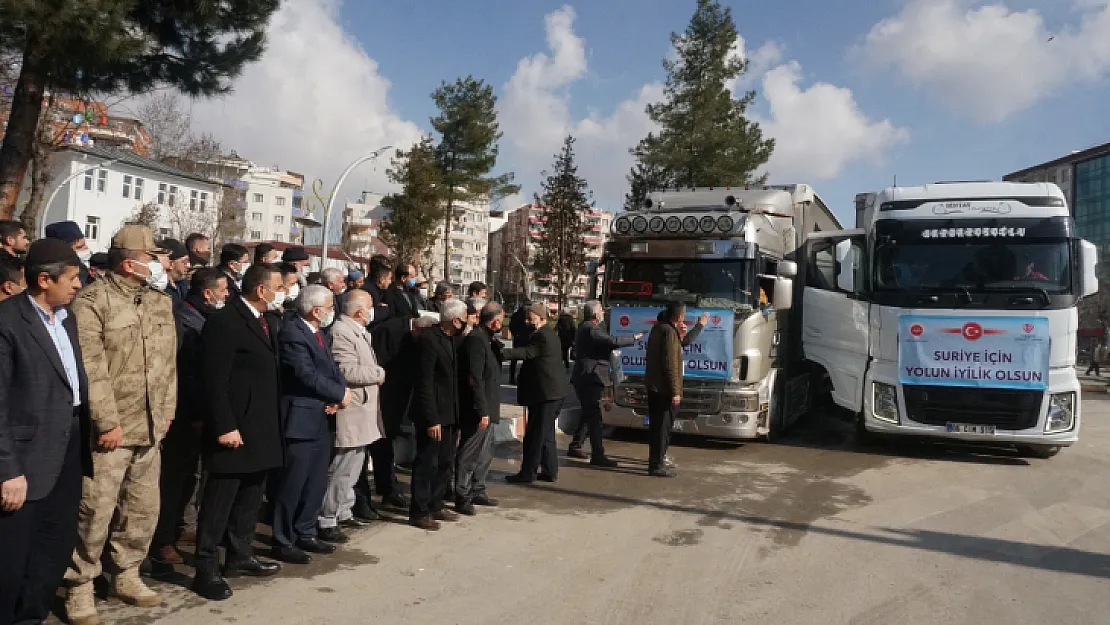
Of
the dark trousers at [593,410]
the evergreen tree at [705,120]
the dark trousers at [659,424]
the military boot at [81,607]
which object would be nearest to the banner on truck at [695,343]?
the dark trousers at [593,410]

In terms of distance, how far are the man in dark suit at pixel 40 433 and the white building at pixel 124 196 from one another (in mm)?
47295

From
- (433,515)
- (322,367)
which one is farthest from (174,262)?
(433,515)

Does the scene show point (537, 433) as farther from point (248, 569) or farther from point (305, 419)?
point (248, 569)

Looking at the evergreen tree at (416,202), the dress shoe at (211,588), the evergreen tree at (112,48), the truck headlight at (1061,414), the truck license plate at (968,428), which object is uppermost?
the evergreen tree at (416,202)

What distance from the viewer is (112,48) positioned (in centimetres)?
803

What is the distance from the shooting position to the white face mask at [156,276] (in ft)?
14.9

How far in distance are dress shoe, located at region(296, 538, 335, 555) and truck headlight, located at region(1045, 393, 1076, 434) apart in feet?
27.8

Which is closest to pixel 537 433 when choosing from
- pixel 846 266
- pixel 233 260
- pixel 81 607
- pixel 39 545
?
pixel 233 260

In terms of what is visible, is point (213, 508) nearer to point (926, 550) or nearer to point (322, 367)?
point (322, 367)

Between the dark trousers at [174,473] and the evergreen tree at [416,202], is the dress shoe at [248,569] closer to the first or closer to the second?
the dark trousers at [174,473]

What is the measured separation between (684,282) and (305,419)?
6.10 metres

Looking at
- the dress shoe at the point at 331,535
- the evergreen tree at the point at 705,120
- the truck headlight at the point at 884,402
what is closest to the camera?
the dress shoe at the point at 331,535

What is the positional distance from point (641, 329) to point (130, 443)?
680 centimetres

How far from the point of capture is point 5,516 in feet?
11.3
